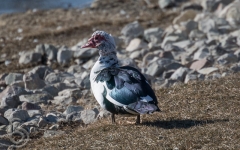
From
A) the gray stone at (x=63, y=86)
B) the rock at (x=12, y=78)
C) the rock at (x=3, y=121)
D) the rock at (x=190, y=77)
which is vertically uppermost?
the rock at (x=12, y=78)

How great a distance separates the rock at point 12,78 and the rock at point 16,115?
110 inches

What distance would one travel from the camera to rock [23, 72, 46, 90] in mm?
11883

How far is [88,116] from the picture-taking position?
918 cm

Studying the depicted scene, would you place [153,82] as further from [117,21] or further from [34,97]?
[117,21]

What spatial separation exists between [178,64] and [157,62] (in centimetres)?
41

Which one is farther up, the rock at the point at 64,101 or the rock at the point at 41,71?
the rock at the point at 41,71

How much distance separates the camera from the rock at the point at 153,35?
15.2 m

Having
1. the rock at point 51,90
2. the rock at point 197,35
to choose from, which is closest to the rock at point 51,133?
the rock at point 51,90

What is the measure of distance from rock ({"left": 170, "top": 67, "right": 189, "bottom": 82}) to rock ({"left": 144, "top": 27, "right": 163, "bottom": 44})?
3476 millimetres

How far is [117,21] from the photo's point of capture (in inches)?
687

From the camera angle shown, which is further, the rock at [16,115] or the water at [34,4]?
the water at [34,4]

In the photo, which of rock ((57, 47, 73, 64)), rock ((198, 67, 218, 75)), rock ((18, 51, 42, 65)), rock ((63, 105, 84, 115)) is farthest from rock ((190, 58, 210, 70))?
rock ((18, 51, 42, 65))

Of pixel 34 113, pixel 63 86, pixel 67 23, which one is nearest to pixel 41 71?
pixel 63 86

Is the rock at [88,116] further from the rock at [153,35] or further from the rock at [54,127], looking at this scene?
the rock at [153,35]
